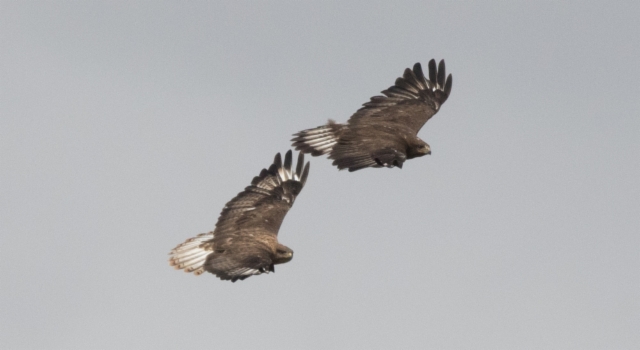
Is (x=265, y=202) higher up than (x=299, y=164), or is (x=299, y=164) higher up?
(x=299, y=164)

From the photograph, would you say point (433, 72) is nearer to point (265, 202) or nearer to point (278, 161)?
point (278, 161)

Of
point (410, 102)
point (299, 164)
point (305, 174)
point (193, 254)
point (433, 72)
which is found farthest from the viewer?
point (433, 72)

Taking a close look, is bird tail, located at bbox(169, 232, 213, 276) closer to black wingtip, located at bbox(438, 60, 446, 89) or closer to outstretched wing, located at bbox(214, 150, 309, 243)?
outstretched wing, located at bbox(214, 150, 309, 243)

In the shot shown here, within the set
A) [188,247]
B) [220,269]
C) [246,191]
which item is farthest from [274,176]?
[220,269]

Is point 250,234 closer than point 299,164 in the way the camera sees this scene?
Yes

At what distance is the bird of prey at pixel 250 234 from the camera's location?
2053 cm

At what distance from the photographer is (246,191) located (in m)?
23.3

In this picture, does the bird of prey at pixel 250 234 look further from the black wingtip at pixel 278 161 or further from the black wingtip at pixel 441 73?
the black wingtip at pixel 441 73

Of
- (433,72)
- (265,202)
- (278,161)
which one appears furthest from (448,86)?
(265,202)

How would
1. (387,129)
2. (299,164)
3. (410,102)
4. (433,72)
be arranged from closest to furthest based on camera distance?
(387,129)
(299,164)
(410,102)
(433,72)

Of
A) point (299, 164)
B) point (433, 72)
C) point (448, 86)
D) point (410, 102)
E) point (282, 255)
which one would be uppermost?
point (433, 72)

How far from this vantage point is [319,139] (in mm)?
22906

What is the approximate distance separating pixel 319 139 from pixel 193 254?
3240 millimetres

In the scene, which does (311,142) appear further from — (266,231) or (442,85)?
(442,85)
